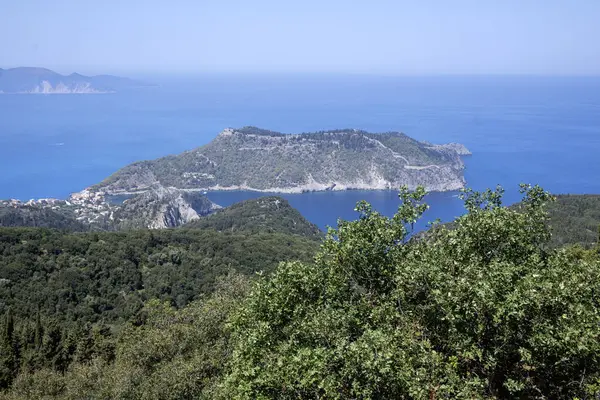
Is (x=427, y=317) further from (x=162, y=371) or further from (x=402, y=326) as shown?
(x=162, y=371)

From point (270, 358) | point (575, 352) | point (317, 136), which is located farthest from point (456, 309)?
point (317, 136)

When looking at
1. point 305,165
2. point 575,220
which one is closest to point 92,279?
point 575,220

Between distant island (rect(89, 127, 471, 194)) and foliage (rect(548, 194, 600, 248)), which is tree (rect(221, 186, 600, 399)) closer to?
foliage (rect(548, 194, 600, 248))

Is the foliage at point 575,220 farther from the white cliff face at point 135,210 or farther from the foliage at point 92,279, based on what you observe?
the white cliff face at point 135,210

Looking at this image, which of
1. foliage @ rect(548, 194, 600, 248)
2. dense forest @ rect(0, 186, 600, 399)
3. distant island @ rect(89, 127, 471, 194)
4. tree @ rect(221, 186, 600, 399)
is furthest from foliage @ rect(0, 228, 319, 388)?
distant island @ rect(89, 127, 471, 194)

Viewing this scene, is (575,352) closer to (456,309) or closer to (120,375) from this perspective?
(456,309)

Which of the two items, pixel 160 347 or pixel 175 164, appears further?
pixel 175 164

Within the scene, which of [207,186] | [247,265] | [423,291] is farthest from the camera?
[207,186]
